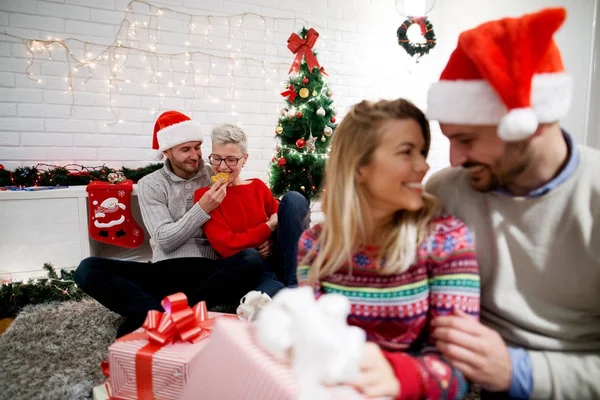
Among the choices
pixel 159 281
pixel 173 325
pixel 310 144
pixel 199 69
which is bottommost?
pixel 159 281

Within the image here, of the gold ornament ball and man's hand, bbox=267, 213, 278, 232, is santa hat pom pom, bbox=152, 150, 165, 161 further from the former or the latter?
the gold ornament ball

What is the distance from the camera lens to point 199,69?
3.34m

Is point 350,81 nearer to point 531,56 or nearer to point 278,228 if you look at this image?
point 278,228

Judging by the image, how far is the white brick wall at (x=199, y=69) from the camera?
2789mm

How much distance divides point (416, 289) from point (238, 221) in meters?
1.27

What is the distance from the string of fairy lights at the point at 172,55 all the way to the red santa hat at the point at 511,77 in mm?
2866

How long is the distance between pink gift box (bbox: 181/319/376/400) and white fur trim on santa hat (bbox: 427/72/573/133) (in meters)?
0.58

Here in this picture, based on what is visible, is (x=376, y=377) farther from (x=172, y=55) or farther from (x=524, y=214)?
(x=172, y=55)

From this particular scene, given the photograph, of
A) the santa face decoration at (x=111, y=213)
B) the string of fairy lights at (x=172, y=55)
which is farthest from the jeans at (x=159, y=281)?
the string of fairy lights at (x=172, y=55)

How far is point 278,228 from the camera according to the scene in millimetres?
1965

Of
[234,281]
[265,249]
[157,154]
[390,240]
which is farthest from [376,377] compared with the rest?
[157,154]

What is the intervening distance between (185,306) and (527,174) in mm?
991

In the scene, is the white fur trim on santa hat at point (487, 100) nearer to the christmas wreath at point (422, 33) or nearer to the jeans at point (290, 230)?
the jeans at point (290, 230)

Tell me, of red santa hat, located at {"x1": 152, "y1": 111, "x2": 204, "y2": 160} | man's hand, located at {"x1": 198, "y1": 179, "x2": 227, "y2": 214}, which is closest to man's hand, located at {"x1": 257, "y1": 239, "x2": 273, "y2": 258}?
man's hand, located at {"x1": 198, "y1": 179, "x2": 227, "y2": 214}
